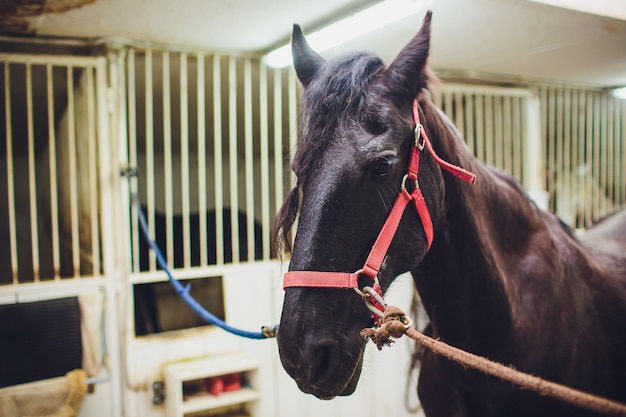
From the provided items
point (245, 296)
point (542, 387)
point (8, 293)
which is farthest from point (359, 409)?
point (542, 387)

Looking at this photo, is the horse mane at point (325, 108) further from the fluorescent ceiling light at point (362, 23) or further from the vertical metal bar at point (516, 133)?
the vertical metal bar at point (516, 133)

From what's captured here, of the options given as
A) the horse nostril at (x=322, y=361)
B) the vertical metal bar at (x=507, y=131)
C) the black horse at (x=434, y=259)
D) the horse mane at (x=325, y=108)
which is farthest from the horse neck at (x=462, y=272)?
the vertical metal bar at (x=507, y=131)

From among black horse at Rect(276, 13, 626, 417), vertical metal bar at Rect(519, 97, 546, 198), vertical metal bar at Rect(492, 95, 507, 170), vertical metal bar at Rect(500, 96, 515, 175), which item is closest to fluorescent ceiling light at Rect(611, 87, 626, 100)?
vertical metal bar at Rect(519, 97, 546, 198)

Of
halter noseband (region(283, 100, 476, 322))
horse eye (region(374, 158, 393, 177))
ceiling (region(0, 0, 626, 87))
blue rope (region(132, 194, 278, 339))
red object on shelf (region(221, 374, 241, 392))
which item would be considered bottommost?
red object on shelf (region(221, 374, 241, 392))

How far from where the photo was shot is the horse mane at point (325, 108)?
1.25 metres

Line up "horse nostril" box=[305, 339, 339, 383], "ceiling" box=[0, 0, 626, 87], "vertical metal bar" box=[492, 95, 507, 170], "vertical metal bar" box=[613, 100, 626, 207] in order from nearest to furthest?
"horse nostril" box=[305, 339, 339, 383]
"ceiling" box=[0, 0, 626, 87]
"vertical metal bar" box=[492, 95, 507, 170]
"vertical metal bar" box=[613, 100, 626, 207]

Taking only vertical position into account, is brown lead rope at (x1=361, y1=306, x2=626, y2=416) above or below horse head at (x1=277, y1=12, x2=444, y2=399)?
below

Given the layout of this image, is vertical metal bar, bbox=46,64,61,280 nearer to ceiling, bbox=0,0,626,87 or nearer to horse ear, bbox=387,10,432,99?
ceiling, bbox=0,0,626,87

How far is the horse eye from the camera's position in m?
1.24

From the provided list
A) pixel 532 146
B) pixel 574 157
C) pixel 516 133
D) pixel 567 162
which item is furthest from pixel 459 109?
pixel 574 157

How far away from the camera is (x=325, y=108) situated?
4.16ft

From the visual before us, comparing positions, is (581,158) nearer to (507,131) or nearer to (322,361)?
(507,131)

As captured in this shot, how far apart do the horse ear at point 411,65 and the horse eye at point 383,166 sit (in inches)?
8.5

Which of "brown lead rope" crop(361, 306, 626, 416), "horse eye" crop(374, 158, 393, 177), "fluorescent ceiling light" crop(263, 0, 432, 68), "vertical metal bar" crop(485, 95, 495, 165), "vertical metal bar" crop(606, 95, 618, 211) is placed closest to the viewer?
"brown lead rope" crop(361, 306, 626, 416)
